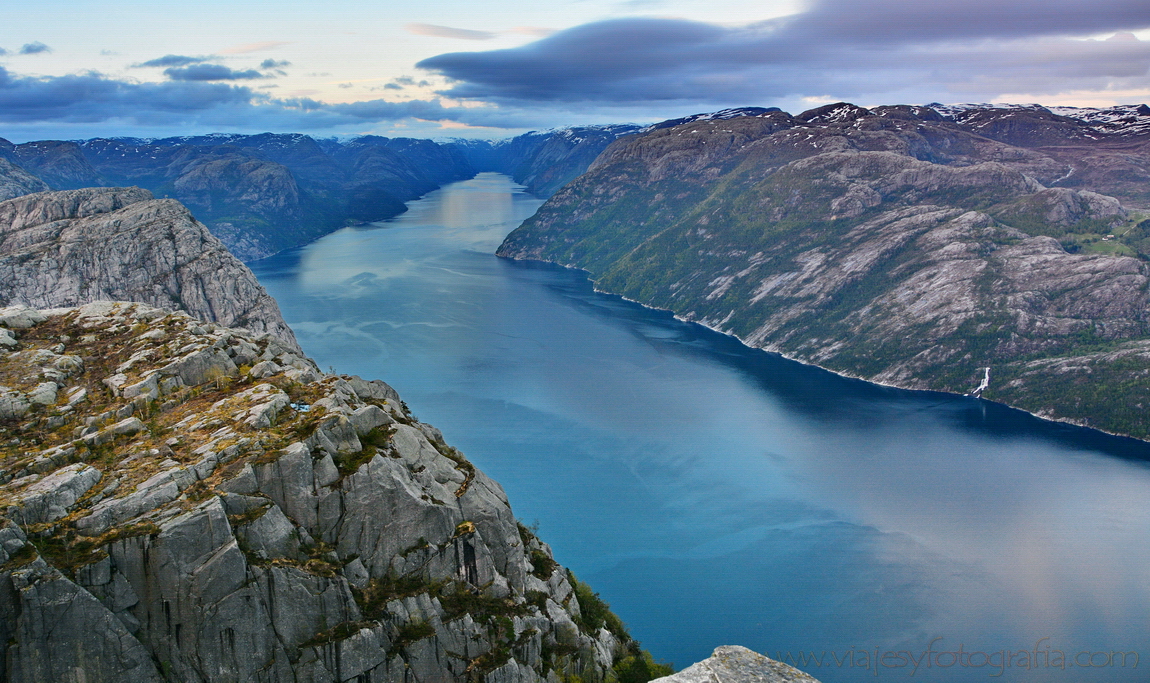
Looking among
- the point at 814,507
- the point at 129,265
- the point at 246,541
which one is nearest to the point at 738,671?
the point at 246,541

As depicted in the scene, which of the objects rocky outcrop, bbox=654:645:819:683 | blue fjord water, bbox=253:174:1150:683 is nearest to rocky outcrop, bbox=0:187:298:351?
blue fjord water, bbox=253:174:1150:683

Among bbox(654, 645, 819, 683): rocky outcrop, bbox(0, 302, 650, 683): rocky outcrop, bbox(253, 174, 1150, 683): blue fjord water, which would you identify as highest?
bbox(654, 645, 819, 683): rocky outcrop

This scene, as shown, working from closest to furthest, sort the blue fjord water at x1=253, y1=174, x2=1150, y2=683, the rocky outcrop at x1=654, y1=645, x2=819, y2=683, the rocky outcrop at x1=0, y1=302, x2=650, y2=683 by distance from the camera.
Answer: the rocky outcrop at x1=654, y1=645, x2=819, y2=683
the rocky outcrop at x1=0, y1=302, x2=650, y2=683
the blue fjord water at x1=253, y1=174, x2=1150, y2=683

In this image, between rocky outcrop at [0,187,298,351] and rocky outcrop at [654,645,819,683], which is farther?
rocky outcrop at [0,187,298,351]

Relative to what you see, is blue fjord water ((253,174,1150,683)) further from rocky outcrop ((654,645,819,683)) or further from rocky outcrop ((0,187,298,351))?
rocky outcrop ((654,645,819,683))

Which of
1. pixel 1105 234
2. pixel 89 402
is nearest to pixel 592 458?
pixel 89 402

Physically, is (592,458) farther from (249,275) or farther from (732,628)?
(249,275)
